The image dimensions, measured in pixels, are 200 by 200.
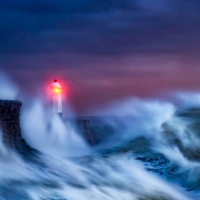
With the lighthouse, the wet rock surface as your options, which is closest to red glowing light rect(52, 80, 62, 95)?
the lighthouse

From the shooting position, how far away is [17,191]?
28.1 feet

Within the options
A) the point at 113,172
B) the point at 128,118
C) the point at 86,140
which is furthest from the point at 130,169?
the point at 128,118

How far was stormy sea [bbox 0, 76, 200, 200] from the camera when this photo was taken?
9.33m

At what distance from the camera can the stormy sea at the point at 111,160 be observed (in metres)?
9.33

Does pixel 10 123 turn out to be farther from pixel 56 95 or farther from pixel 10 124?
pixel 56 95

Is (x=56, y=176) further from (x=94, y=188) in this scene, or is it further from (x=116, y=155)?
(x=116, y=155)

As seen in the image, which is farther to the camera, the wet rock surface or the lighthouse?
the lighthouse

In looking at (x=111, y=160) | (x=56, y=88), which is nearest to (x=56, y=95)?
(x=56, y=88)

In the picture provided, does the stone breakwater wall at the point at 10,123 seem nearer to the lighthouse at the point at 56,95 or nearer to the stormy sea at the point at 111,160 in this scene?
the stormy sea at the point at 111,160

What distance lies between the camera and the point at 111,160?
41.7 feet

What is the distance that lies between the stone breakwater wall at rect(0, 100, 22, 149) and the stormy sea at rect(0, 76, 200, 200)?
6.6 inches

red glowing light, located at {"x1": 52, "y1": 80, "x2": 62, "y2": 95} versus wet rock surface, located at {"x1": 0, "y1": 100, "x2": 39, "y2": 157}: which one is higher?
red glowing light, located at {"x1": 52, "y1": 80, "x2": 62, "y2": 95}

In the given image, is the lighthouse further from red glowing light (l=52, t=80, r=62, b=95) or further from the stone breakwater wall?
the stone breakwater wall

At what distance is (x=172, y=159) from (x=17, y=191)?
5.75 m
